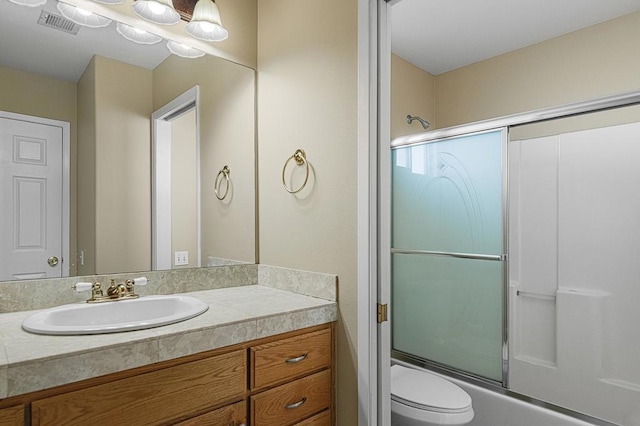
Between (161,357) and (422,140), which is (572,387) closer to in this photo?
(422,140)

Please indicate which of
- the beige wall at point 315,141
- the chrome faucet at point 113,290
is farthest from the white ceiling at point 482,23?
the chrome faucet at point 113,290

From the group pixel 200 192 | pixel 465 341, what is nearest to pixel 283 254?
pixel 200 192

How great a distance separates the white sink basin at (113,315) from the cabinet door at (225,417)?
0.99 ft

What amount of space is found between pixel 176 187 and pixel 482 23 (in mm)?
2118

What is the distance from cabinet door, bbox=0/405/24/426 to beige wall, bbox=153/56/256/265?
100 centimetres

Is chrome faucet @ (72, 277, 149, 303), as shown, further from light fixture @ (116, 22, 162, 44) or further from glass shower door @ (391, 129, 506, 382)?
glass shower door @ (391, 129, 506, 382)

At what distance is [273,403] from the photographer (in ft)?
4.47

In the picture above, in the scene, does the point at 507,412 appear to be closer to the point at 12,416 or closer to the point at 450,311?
the point at 450,311

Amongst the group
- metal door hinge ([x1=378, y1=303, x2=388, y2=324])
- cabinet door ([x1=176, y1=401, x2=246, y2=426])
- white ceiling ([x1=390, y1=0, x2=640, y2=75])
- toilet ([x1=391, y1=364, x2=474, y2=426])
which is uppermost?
white ceiling ([x1=390, y1=0, x2=640, y2=75])

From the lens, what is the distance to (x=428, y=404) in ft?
6.20

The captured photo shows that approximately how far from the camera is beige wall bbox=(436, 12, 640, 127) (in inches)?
93.7

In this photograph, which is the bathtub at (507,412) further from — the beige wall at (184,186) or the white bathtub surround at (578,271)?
the beige wall at (184,186)

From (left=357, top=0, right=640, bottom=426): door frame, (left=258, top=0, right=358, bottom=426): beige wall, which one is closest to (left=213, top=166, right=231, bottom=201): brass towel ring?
(left=258, top=0, right=358, bottom=426): beige wall

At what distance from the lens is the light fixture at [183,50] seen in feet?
5.78
